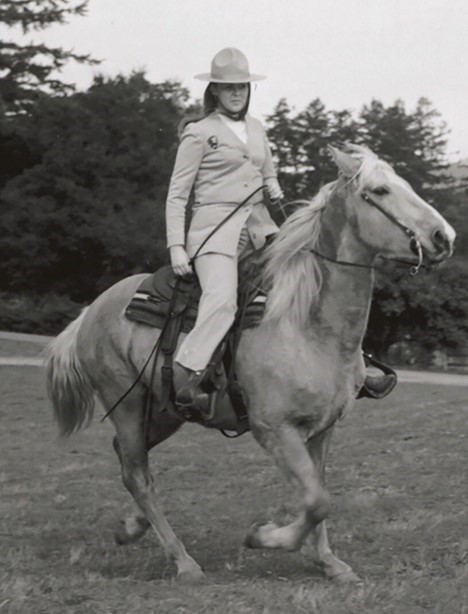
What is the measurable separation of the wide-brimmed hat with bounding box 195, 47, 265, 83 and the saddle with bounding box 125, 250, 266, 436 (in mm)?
1082

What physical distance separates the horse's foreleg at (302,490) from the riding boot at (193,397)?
17.9 inches

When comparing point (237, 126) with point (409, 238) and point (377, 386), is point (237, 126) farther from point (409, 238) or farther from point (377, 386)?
point (377, 386)

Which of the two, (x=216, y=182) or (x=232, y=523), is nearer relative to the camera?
(x=216, y=182)

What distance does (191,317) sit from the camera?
675 cm

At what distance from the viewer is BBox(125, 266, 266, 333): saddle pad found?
266 inches

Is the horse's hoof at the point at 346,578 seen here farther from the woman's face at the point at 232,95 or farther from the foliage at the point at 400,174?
the foliage at the point at 400,174

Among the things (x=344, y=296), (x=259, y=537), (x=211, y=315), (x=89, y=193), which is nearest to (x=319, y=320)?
(x=344, y=296)

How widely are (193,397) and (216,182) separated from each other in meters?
1.44

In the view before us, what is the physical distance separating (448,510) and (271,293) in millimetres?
2969

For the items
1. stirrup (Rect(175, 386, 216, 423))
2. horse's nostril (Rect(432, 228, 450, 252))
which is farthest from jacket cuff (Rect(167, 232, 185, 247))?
horse's nostril (Rect(432, 228, 450, 252))

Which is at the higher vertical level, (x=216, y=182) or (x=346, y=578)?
(x=216, y=182)

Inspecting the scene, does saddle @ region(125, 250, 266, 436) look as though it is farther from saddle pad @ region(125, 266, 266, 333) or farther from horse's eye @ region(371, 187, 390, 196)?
horse's eye @ region(371, 187, 390, 196)

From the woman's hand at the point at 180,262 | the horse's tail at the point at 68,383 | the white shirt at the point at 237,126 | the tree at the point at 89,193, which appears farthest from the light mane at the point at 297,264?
the tree at the point at 89,193

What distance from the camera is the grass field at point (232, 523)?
5652mm
